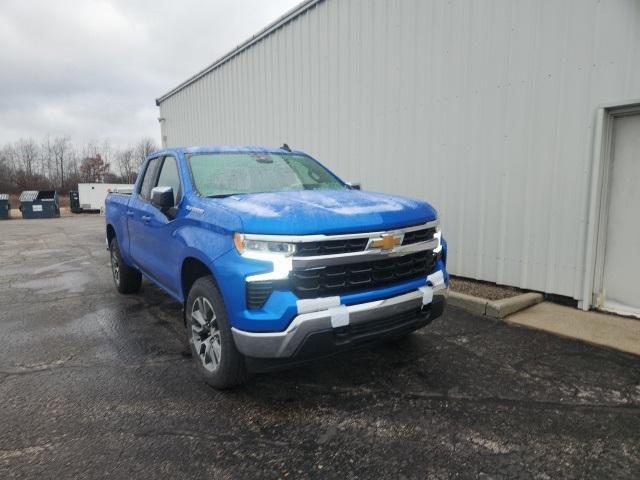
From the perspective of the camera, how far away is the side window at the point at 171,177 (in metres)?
3.88

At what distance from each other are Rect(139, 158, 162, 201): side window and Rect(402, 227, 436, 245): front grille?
287 centimetres

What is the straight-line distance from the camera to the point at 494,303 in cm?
487

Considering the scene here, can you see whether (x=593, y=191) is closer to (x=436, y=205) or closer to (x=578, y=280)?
(x=578, y=280)

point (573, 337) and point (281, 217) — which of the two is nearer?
point (281, 217)

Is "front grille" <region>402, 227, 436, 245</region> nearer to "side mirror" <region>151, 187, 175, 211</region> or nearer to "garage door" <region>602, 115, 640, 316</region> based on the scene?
"side mirror" <region>151, 187, 175, 211</region>

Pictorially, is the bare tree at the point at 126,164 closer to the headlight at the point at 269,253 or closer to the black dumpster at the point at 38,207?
the black dumpster at the point at 38,207

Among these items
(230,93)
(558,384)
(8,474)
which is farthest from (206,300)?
(230,93)

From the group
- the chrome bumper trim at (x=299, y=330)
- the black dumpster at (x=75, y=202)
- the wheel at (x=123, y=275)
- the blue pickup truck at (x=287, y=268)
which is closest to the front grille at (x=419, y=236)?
the blue pickup truck at (x=287, y=268)

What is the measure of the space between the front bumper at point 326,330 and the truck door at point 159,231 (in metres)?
1.29

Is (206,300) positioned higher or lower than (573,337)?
higher

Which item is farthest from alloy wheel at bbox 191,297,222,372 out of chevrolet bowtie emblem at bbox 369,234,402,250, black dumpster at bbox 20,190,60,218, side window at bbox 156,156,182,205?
black dumpster at bbox 20,190,60,218

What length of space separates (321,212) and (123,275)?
13.3 ft

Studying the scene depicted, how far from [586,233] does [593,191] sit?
474 millimetres

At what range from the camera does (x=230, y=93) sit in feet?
37.3
